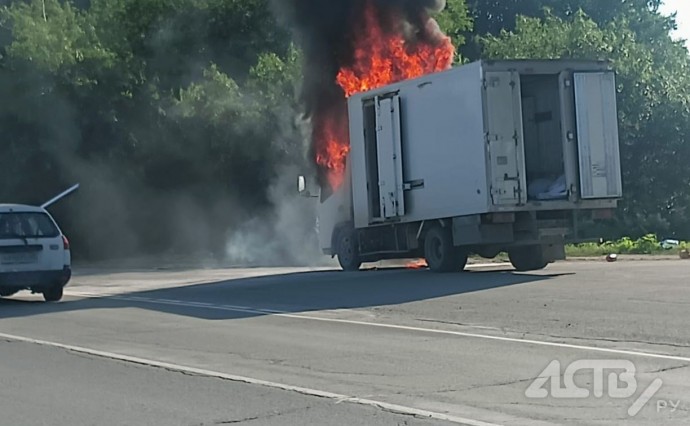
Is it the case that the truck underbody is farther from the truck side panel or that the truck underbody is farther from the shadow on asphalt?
the shadow on asphalt

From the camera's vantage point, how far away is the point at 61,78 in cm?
3953

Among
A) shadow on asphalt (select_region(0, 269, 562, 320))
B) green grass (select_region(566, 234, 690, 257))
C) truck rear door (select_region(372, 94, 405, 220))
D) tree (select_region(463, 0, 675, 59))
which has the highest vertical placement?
tree (select_region(463, 0, 675, 59))

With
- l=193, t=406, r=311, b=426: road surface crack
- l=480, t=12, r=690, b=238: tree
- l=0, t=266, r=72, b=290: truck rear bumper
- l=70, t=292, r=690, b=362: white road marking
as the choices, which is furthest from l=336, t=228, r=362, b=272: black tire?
l=480, t=12, r=690, b=238: tree

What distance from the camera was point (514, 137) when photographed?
65.9 ft

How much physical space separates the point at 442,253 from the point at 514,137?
282 centimetres

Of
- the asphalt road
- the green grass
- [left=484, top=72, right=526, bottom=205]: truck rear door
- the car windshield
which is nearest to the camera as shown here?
the asphalt road

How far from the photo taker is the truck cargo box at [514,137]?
786 inches

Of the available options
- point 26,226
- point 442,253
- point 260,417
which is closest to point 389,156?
point 442,253

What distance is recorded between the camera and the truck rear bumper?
754 inches

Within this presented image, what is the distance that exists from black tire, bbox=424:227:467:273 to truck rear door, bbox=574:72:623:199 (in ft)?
8.91

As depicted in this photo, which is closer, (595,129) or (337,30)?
Answer: (595,129)

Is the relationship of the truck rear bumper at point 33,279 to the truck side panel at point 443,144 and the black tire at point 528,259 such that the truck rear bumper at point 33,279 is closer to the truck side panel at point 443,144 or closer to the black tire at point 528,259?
the truck side panel at point 443,144

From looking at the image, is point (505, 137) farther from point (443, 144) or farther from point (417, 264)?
point (417, 264)

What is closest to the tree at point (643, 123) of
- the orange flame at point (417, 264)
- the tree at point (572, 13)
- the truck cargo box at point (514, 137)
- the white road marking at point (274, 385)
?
the tree at point (572, 13)
